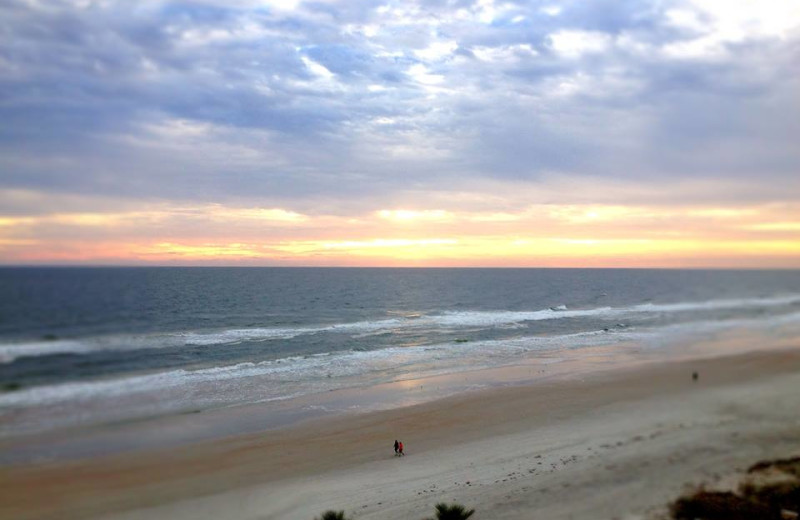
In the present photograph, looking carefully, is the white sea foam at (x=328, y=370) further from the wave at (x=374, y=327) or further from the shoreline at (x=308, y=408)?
the wave at (x=374, y=327)

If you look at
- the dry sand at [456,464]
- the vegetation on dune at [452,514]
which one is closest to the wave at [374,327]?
the dry sand at [456,464]

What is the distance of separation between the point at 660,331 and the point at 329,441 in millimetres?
29927

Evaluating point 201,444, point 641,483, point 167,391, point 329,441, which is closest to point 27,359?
point 167,391

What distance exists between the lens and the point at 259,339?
113 feet

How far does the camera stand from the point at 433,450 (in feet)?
51.3

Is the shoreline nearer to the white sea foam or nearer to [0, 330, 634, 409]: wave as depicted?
the white sea foam

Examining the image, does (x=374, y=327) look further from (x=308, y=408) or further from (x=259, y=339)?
(x=308, y=408)

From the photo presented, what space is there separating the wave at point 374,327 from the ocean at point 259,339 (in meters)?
0.13

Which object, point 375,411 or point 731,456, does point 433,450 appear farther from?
point 731,456

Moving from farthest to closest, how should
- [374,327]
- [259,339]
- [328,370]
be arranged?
[374,327] → [259,339] → [328,370]

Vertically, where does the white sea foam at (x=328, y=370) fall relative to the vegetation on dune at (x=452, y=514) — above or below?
below

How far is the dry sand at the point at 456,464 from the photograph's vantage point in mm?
11602

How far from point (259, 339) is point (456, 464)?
901 inches

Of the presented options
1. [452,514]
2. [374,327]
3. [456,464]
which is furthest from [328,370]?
[452,514]
